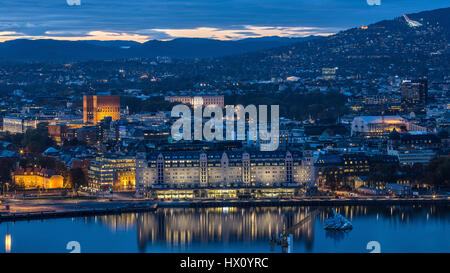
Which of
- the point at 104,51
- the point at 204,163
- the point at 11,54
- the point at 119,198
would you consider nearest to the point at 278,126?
the point at 204,163

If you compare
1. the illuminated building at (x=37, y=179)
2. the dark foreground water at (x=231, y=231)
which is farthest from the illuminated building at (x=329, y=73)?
the dark foreground water at (x=231, y=231)

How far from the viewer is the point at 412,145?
27234 mm

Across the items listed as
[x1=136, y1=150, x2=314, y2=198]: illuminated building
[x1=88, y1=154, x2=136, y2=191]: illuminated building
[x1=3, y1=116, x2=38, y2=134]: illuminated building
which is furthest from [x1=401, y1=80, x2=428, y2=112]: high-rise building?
[x1=88, y1=154, x2=136, y2=191]: illuminated building

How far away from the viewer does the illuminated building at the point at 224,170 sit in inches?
869

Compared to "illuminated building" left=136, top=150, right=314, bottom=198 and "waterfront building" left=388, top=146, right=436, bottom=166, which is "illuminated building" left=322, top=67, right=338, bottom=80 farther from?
"illuminated building" left=136, top=150, right=314, bottom=198

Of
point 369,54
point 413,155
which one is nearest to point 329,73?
point 369,54

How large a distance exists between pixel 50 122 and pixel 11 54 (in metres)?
46.3

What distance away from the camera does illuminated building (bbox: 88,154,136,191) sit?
22594 mm

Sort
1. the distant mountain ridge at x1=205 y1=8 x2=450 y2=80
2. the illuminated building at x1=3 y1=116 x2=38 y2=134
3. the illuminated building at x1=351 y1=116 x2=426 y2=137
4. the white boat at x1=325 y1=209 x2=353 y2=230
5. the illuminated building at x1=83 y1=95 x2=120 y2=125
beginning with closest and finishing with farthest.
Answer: the white boat at x1=325 y1=209 x2=353 y2=230
the illuminated building at x1=351 y1=116 x2=426 y2=137
the illuminated building at x1=3 y1=116 x2=38 y2=134
the illuminated building at x1=83 y1=95 x2=120 y2=125
the distant mountain ridge at x1=205 y1=8 x2=450 y2=80

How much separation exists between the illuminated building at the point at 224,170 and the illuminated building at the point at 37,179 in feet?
7.96

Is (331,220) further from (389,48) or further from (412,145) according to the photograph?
(389,48)

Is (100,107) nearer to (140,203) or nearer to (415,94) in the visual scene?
(415,94)

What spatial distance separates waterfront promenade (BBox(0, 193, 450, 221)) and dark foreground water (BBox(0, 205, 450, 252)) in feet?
1.56

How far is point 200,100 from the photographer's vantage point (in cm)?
4816
